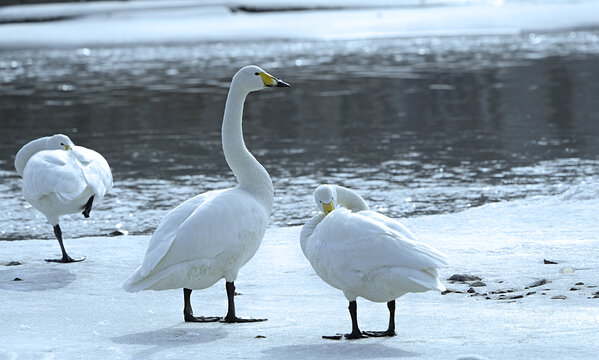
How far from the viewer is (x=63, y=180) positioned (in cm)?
704

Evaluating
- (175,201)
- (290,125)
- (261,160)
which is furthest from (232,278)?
(290,125)

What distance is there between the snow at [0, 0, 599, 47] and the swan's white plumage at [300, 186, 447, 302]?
24.7 meters

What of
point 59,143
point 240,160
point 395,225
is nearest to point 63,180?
point 59,143

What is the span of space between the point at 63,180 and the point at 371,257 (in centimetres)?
330

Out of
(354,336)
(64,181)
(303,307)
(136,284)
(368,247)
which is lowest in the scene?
(303,307)

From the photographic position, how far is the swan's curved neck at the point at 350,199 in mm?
5461

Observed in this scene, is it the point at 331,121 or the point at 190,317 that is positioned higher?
the point at 190,317

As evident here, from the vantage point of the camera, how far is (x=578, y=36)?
91.5ft

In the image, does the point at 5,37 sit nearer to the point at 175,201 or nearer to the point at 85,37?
the point at 85,37

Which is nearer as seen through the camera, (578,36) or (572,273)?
(572,273)

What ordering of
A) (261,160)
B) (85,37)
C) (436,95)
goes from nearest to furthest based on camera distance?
1. (261,160)
2. (436,95)
3. (85,37)

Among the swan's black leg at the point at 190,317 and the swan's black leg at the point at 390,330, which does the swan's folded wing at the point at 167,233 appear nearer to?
the swan's black leg at the point at 190,317

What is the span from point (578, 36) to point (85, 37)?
1514 cm

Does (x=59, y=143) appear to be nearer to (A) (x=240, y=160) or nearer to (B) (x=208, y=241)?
(A) (x=240, y=160)
